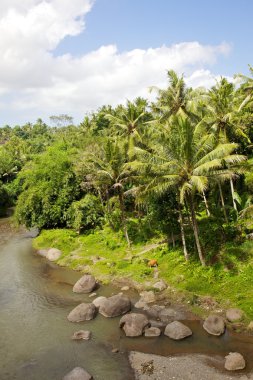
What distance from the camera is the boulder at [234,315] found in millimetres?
19203

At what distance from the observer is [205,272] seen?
23.6m

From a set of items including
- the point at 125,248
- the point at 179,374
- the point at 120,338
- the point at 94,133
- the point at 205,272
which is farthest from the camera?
the point at 94,133

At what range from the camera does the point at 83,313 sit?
21.5m

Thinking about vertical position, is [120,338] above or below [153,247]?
below

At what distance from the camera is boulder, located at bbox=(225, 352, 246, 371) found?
50.5 feet

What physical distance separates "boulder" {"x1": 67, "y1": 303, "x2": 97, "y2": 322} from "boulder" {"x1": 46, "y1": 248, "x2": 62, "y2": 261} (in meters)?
11.7

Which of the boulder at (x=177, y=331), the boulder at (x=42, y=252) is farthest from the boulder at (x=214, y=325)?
the boulder at (x=42, y=252)

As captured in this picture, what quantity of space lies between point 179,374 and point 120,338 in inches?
174

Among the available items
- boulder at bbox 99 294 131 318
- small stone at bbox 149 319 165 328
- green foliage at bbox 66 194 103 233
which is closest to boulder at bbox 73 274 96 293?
boulder at bbox 99 294 131 318

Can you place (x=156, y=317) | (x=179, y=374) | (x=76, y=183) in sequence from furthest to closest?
(x=76, y=183) < (x=156, y=317) < (x=179, y=374)

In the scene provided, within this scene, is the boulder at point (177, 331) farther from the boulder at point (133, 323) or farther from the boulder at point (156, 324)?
the boulder at point (133, 323)

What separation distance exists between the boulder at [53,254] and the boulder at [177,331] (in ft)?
55.8

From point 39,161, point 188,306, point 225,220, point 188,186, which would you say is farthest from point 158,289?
point 39,161

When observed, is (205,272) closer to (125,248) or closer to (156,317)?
(156,317)
